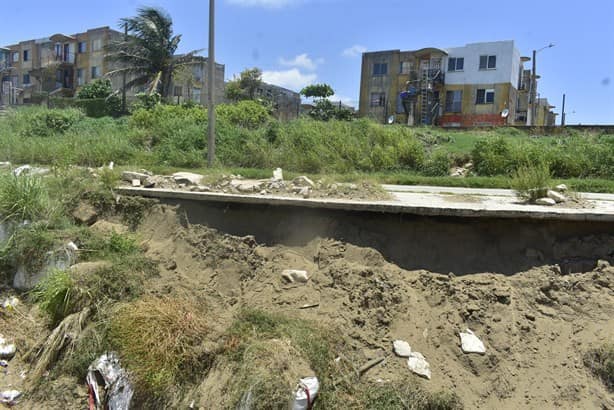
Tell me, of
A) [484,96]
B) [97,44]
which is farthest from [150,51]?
[484,96]

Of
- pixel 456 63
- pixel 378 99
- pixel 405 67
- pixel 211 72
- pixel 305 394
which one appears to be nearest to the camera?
pixel 305 394

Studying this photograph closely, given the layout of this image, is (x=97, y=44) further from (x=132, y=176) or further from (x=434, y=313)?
(x=434, y=313)

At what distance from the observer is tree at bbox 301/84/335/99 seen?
37375 millimetres

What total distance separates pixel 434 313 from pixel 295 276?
4.87 ft

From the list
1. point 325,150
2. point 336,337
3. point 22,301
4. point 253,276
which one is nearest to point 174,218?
point 253,276

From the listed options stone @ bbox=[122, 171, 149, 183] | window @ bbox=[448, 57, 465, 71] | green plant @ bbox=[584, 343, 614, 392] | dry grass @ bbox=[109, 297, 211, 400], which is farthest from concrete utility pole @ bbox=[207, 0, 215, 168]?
window @ bbox=[448, 57, 465, 71]

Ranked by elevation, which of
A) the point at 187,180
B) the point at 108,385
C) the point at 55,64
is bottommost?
the point at 108,385

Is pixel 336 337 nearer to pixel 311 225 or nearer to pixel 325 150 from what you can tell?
pixel 311 225

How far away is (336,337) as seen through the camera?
4191 mm

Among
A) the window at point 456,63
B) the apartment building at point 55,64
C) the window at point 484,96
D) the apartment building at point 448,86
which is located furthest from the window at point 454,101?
the apartment building at point 55,64

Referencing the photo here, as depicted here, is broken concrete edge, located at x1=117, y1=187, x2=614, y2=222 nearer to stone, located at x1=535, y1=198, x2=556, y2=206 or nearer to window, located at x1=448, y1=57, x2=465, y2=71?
stone, located at x1=535, y1=198, x2=556, y2=206

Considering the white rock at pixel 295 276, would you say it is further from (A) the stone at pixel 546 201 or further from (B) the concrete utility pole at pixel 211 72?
(B) the concrete utility pole at pixel 211 72

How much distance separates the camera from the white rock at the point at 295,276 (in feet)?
16.2

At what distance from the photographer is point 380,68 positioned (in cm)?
3806
